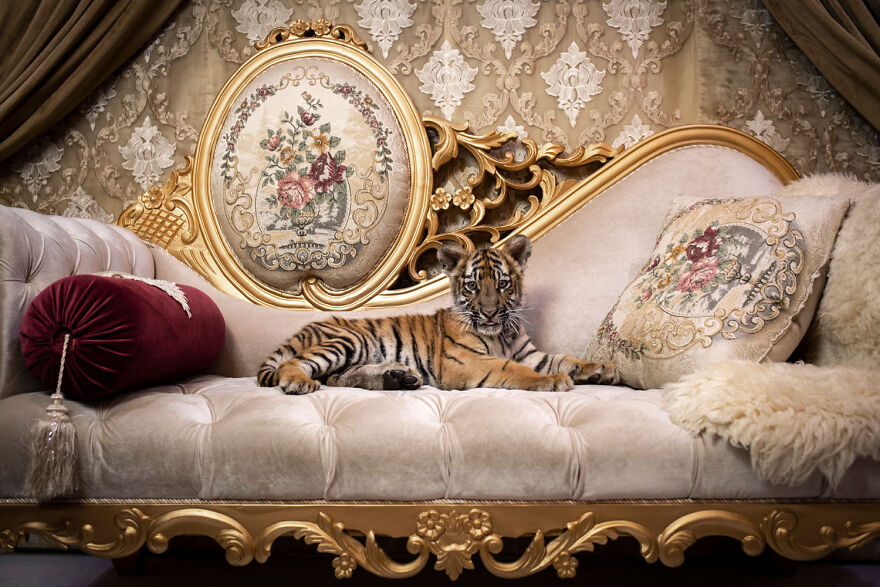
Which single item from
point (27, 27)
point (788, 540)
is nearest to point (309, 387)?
point (788, 540)

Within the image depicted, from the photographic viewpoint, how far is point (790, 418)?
1.14m

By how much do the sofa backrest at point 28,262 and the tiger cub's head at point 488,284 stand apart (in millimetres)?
1100

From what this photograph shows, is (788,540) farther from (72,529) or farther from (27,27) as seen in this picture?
(27,27)

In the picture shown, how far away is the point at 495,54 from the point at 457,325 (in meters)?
1.18

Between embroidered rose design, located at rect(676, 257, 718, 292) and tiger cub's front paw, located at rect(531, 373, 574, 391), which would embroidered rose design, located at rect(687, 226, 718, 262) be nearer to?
embroidered rose design, located at rect(676, 257, 718, 292)

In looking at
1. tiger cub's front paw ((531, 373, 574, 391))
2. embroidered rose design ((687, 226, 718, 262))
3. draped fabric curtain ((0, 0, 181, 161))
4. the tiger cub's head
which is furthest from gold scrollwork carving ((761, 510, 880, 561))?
draped fabric curtain ((0, 0, 181, 161))

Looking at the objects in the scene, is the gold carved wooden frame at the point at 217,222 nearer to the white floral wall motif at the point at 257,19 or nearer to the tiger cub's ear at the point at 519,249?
the white floral wall motif at the point at 257,19

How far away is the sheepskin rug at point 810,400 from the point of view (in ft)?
3.70

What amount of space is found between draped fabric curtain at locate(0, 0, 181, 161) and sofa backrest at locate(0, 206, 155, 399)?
0.84m

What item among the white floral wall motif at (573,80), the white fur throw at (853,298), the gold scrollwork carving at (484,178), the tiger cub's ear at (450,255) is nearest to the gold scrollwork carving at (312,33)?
the gold scrollwork carving at (484,178)

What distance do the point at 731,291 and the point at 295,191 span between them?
1.55 m

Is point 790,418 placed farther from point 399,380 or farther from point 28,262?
point 28,262

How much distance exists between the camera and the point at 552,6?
2334mm

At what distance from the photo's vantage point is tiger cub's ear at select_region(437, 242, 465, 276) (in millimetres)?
1938
